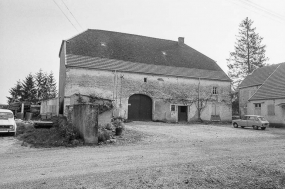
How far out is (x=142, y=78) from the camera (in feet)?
81.5

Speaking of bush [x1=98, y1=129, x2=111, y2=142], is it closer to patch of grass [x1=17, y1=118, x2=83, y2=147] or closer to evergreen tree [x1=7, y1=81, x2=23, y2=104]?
patch of grass [x1=17, y1=118, x2=83, y2=147]

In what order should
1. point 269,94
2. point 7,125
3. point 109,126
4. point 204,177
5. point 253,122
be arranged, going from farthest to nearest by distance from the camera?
point 269,94
point 253,122
point 109,126
point 7,125
point 204,177

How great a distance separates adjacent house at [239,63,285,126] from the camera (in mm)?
22469

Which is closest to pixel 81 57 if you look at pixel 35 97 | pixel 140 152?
pixel 140 152

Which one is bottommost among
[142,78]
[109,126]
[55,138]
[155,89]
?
[55,138]

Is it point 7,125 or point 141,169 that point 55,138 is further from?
point 141,169

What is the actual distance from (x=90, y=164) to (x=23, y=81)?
171ft

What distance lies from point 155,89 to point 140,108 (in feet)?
9.07

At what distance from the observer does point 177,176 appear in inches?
212

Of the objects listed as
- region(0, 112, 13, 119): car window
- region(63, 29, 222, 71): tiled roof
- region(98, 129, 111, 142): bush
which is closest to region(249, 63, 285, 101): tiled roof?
region(63, 29, 222, 71): tiled roof

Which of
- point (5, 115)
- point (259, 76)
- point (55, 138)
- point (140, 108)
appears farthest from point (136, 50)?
point (55, 138)

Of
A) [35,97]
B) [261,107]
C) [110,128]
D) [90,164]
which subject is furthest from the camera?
[35,97]

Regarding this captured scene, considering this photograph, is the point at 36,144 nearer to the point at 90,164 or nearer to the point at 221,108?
the point at 90,164

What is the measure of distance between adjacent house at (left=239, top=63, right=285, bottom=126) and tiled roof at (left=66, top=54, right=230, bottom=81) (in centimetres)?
431
